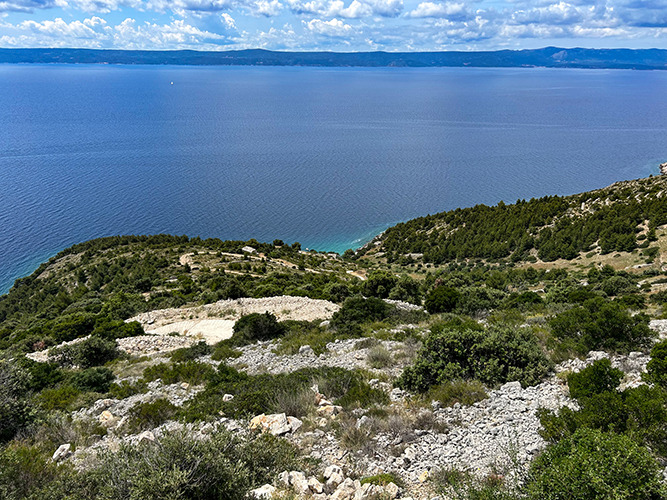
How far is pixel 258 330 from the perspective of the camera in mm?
15766

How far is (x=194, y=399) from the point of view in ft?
30.2

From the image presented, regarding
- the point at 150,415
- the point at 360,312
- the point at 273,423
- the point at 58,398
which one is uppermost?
the point at 273,423

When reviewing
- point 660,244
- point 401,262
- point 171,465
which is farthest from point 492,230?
point 171,465

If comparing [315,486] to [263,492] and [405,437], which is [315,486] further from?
[405,437]

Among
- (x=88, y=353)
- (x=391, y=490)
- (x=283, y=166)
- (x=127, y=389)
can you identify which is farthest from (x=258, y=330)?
(x=283, y=166)

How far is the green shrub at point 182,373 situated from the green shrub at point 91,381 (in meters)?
1.07

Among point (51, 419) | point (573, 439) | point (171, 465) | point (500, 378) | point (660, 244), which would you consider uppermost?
point (573, 439)

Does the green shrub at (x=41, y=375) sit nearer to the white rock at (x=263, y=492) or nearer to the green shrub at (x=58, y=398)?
the green shrub at (x=58, y=398)

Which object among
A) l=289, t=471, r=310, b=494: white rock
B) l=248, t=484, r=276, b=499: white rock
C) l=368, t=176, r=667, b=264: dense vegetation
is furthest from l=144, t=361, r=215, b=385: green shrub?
l=368, t=176, r=667, b=264: dense vegetation

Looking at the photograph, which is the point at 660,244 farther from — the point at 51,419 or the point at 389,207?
the point at 389,207

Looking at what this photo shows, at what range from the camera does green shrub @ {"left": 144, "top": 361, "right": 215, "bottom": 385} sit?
1112 cm

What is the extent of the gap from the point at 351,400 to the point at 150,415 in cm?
411

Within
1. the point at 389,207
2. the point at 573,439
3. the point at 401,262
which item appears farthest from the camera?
the point at 389,207

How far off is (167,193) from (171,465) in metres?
62.0
